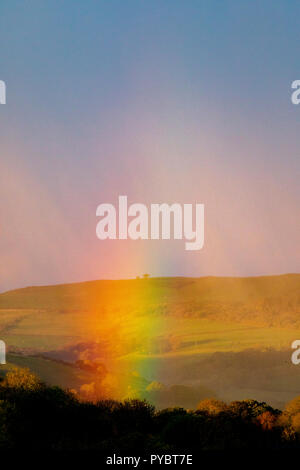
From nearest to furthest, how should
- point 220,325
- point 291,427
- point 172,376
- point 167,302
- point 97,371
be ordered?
1. point 291,427
2. point 97,371
3. point 172,376
4. point 220,325
5. point 167,302

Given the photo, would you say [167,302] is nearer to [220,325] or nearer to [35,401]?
[220,325]

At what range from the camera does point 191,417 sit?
45031 mm

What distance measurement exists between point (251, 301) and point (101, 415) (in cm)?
8903

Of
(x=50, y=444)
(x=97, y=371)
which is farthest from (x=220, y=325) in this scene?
(x=50, y=444)

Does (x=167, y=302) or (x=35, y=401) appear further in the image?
(x=167, y=302)

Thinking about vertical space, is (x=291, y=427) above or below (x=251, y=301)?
below

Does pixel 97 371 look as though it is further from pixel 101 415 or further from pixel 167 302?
pixel 167 302
